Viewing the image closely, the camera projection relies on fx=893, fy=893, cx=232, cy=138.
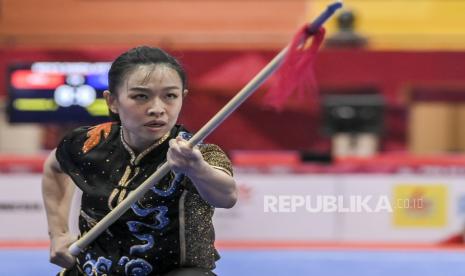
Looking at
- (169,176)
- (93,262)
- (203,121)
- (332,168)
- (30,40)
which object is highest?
(30,40)

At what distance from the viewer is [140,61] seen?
7.23ft

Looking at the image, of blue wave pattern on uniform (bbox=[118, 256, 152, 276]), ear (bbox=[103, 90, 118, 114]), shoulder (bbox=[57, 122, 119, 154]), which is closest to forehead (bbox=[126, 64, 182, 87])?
ear (bbox=[103, 90, 118, 114])

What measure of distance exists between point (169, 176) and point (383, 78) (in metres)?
3.74

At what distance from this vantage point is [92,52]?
562cm

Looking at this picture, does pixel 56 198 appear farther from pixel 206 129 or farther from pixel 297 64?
pixel 297 64

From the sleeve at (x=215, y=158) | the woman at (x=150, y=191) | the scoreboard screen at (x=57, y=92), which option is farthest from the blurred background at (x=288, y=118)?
the sleeve at (x=215, y=158)

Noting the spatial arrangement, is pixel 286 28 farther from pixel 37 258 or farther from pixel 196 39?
pixel 37 258

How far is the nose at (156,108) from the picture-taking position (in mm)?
2148

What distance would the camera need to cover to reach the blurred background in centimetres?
444

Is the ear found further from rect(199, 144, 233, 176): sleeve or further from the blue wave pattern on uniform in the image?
the blue wave pattern on uniform

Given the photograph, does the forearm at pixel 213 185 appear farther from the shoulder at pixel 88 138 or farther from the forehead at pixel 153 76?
the shoulder at pixel 88 138

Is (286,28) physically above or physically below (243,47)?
above

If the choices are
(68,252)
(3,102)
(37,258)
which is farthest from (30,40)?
(68,252)

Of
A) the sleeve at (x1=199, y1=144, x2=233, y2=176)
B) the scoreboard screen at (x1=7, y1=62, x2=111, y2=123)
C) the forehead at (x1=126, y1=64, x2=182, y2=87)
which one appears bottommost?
the sleeve at (x1=199, y1=144, x2=233, y2=176)
